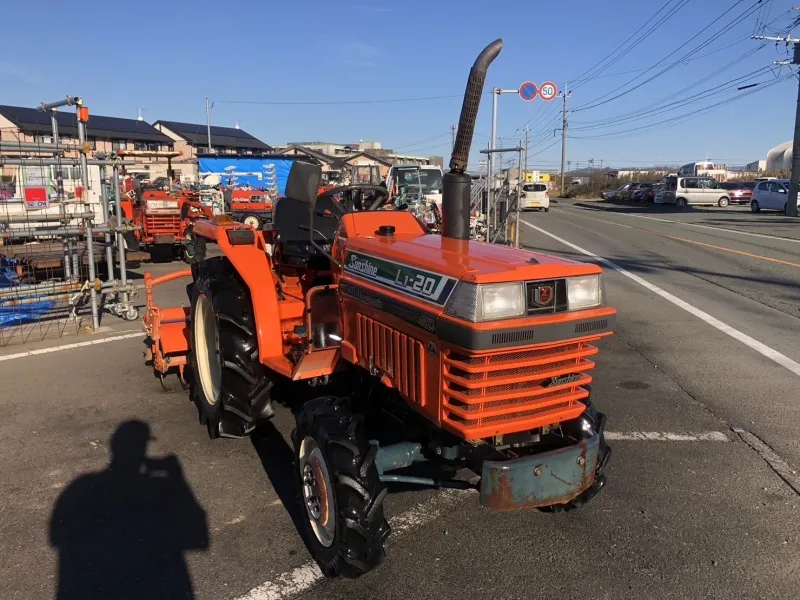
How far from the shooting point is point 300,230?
15.2ft

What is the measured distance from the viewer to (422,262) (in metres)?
3.00

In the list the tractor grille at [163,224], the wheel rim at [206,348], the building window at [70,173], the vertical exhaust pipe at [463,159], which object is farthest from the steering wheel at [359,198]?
the tractor grille at [163,224]

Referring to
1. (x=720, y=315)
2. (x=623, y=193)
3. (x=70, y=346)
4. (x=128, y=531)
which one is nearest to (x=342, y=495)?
(x=128, y=531)

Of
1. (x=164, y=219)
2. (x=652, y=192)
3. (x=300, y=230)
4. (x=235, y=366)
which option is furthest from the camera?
(x=652, y=192)

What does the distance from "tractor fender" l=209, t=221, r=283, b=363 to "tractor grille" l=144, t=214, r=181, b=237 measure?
11204 millimetres

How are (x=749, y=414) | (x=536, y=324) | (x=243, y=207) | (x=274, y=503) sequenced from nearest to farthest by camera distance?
(x=536, y=324) → (x=274, y=503) → (x=749, y=414) → (x=243, y=207)

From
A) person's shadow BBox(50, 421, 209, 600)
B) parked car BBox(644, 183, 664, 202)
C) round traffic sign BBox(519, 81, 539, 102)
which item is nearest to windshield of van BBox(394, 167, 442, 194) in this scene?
round traffic sign BBox(519, 81, 539, 102)

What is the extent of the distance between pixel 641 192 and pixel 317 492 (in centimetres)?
4533

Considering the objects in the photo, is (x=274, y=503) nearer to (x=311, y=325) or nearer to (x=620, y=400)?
(x=311, y=325)

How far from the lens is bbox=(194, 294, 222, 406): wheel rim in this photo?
195 inches

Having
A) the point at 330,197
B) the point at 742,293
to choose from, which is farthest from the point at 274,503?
the point at 742,293

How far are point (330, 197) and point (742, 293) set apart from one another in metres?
7.95

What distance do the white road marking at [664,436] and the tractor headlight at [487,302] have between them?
7.78 feet

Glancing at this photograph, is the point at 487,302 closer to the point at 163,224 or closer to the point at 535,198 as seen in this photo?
the point at 163,224
